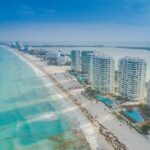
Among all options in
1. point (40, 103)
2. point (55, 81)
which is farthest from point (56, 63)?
point (40, 103)

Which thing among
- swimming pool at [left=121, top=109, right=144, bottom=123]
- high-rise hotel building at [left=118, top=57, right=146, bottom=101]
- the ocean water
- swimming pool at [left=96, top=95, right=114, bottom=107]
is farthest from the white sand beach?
→ high-rise hotel building at [left=118, top=57, right=146, bottom=101]

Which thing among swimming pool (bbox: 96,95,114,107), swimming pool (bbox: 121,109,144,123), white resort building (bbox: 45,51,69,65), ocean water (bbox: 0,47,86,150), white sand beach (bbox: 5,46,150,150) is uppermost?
white resort building (bbox: 45,51,69,65)

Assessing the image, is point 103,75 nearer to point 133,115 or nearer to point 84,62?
point 133,115

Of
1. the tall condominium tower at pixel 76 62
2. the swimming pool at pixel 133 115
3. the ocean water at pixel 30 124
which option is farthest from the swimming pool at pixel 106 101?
the tall condominium tower at pixel 76 62

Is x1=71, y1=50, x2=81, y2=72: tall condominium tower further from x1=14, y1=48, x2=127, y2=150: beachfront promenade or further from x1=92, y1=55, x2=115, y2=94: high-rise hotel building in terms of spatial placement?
x1=92, y1=55, x2=115, y2=94: high-rise hotel building

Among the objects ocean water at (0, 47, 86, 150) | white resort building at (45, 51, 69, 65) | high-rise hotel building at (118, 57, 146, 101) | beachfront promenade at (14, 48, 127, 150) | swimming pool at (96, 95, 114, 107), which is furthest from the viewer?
white resort building at (45, 51, 69, 65)

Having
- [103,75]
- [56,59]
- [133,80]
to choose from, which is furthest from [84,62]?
[133,80]

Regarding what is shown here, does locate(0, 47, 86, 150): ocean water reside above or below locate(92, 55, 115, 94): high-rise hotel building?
below
